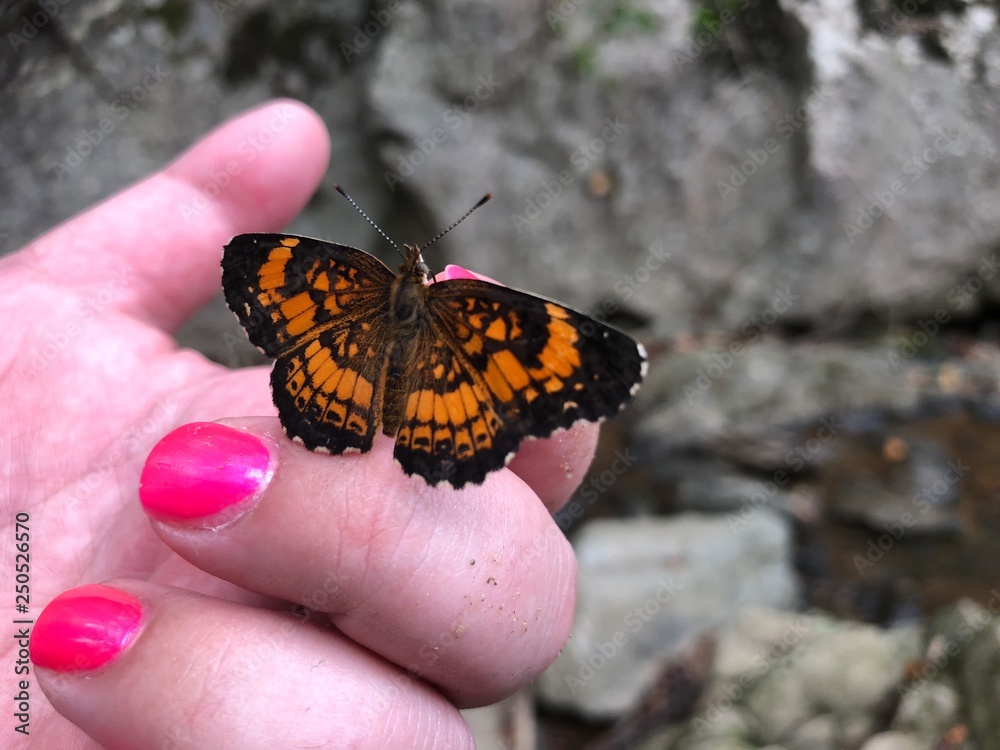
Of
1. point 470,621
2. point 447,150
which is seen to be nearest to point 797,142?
point 447,150

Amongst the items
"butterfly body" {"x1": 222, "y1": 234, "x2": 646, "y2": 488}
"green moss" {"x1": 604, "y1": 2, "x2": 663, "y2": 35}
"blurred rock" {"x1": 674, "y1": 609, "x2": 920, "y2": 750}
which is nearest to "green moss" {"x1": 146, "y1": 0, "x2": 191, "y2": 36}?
"green moss" {"x1": 604, "y1": 2, "x2": 663, "y2": 35}

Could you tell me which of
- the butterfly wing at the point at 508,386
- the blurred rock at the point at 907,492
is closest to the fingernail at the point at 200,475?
the butterfly wing at the point at 508,386

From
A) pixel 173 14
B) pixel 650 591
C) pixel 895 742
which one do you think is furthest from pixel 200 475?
pixel 173 14

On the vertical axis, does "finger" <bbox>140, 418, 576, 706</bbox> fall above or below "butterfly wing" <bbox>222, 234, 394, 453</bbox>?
below

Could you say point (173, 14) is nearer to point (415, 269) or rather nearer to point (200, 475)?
point (415, 269)

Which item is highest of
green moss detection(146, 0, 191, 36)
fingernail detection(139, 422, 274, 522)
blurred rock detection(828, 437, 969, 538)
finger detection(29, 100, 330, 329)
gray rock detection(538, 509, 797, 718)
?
green moss detection(146, 0, 191, 36)

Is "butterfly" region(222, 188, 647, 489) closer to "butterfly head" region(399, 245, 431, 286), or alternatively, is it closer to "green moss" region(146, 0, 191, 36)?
"butterfly head" region(399, 245, 431, 286)

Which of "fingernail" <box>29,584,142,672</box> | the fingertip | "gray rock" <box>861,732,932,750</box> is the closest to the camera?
"fingernail" <box>29,584,142,672</box>

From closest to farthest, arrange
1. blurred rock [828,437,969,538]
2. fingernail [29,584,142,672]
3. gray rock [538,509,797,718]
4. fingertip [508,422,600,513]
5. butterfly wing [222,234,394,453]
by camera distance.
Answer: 1. fingernail [29,584,142,672]
2. butterfly wing [222,234,394,453]
3. fingertip [508,422,600,513]
4. gray rock [538,509,797,718]
5. blurred rock [828,437,969,538]

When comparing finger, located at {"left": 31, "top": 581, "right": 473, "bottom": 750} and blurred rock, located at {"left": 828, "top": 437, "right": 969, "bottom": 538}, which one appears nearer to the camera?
finger, located at {"left": 31, "top": 581, "right": 473, "bottom": 750}
